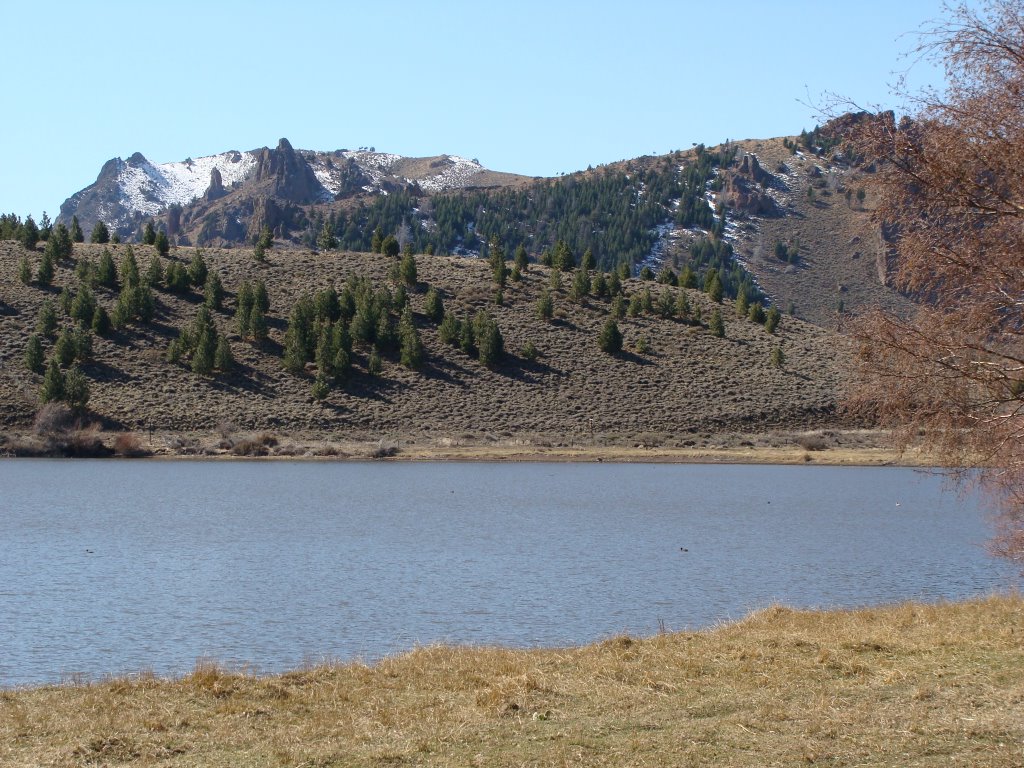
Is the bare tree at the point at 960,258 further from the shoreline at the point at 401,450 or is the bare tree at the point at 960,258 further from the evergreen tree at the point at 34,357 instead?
the evergreen tree at the point at 34,357

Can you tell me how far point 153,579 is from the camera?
2508 centimetres

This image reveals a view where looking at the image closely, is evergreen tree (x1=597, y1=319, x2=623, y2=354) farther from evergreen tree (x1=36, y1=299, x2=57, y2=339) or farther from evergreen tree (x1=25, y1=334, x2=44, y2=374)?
evergreen tree (x1=36, y1=299, x2=57, y2=339)

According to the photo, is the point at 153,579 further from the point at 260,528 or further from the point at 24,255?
the point at 24,255

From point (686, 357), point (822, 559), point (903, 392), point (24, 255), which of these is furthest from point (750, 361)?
point (903, 392)

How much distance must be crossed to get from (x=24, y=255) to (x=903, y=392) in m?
102

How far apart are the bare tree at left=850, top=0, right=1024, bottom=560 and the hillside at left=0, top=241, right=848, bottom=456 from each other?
64096 mm

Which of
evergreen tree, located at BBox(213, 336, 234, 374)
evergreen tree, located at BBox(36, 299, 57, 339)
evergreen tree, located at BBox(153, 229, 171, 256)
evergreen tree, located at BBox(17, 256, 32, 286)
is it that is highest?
evergreen tree, located at BBox(153, 229, 171, 256)

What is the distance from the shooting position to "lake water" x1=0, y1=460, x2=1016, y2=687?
19.1 meters

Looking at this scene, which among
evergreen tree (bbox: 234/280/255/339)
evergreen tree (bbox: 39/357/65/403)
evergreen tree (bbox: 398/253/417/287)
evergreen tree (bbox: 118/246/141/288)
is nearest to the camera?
evergreen tree (bbox: 39/357/65/403)

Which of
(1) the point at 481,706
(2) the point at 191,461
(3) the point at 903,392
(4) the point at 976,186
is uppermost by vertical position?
(4) the point at 976,186

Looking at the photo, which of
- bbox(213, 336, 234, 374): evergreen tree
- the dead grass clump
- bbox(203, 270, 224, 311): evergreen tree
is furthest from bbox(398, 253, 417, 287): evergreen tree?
the dead grass clump

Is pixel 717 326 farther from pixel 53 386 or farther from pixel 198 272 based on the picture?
pixel 53 386

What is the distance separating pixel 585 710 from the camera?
36.3 ft

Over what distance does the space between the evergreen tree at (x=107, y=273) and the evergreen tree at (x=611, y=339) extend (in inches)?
1729
